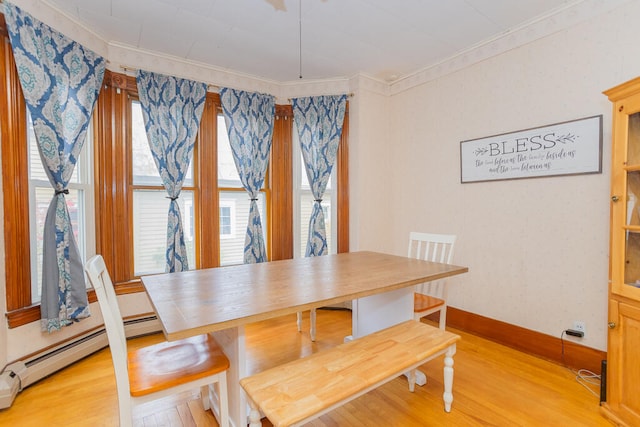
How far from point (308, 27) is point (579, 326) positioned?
10.0 feet

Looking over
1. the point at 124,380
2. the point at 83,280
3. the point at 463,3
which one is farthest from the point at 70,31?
the point at 463,3

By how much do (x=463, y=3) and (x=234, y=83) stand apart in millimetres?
2254

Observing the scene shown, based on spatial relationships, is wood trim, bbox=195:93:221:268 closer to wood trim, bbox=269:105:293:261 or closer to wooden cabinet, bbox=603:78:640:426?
wood trim, bbox=269:105:293:261

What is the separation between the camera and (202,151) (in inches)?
126

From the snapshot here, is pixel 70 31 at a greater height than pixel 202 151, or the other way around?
pixel 70 31

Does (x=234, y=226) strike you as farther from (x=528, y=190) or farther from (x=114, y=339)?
(x=528, y=190)

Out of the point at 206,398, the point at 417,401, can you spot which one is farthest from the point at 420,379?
the point at 206,398

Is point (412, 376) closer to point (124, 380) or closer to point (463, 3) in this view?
point (124, 380)

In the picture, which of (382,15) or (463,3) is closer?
(463,3)

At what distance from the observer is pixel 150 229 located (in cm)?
301

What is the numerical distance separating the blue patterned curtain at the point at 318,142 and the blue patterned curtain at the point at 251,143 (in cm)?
41

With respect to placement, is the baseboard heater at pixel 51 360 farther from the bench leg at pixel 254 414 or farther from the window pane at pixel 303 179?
the window pane at pixel 303 179

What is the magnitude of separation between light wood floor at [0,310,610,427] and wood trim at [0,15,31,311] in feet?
2.13

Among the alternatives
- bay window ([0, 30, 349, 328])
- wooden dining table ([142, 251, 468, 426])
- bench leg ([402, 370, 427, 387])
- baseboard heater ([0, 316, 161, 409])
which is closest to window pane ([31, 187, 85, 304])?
bay window ([0, 30, 349, 328])
